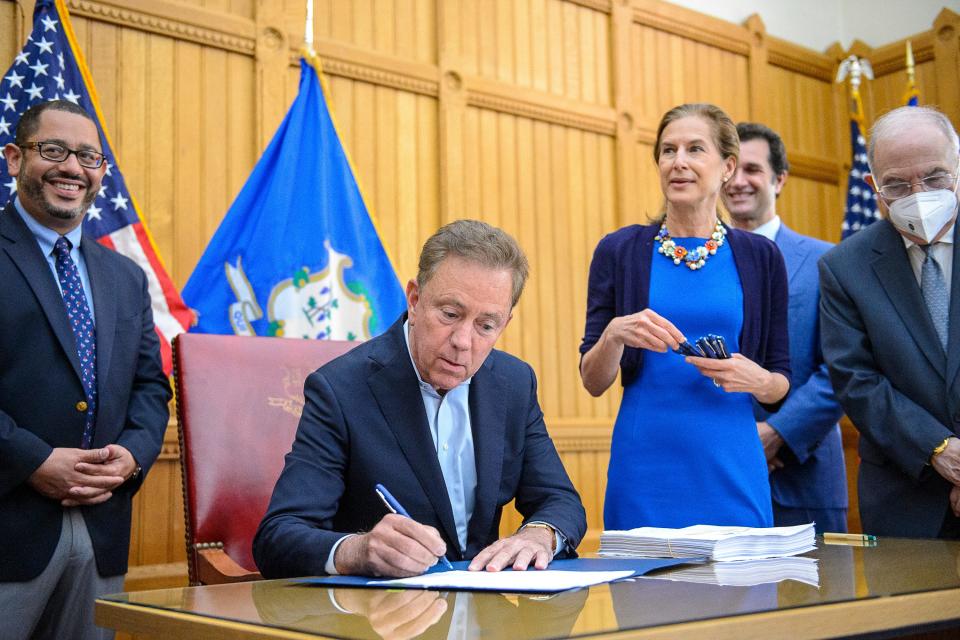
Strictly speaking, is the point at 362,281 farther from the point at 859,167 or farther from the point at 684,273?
the point at 859,167

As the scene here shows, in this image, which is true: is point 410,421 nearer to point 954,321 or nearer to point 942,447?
point 942,447

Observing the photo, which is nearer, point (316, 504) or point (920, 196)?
point (316, 504)

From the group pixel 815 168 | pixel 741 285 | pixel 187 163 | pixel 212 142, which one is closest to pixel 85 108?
pixel 187 163

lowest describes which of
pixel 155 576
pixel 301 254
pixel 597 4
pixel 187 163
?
pixel 155 576

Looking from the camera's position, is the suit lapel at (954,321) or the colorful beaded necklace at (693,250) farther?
the colorful beaded necklace at (693,250)

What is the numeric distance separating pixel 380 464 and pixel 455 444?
0.18 meters

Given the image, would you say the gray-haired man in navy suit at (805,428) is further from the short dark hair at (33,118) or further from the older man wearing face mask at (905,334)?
the short dark hair at (33,118)

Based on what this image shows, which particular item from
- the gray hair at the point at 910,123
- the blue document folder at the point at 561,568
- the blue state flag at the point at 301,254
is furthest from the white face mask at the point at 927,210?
the blue state flag at the point at 301,254

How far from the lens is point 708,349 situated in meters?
2.15

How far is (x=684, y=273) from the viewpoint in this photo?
238 cm

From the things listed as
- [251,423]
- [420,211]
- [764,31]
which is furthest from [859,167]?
[251,423]

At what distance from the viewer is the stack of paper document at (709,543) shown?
1667mm

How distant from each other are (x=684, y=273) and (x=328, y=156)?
2.22m

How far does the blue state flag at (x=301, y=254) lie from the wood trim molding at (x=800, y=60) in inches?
160
